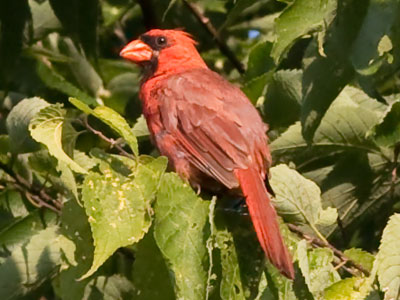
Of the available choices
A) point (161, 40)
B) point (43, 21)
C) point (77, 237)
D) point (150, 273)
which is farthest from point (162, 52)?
point (150, 273)

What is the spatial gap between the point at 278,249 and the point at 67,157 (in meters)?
0.60

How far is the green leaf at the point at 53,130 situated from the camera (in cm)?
279

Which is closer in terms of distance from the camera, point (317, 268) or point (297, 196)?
point (317, 268)

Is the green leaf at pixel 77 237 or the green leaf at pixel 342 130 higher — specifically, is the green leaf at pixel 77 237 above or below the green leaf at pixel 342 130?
below

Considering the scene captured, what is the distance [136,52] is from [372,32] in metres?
2.20

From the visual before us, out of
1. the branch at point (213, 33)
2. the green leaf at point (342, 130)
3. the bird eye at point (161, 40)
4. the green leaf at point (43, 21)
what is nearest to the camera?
the green leaf at point (342, 130)

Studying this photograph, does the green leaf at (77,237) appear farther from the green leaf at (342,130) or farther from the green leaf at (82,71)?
the green leaf at (82,71)

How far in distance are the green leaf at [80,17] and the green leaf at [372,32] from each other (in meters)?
1.34

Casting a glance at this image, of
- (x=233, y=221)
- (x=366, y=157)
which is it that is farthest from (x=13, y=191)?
(x=366, y=157)

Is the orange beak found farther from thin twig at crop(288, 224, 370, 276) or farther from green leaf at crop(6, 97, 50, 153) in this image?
thin twig at crop(288, 224, 370, 276)

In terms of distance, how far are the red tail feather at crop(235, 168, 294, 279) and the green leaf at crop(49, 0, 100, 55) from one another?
650 millimetres

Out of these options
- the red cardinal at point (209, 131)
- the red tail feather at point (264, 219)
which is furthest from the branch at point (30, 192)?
the red tail feather at point (264, 219)

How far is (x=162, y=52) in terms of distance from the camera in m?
4.66

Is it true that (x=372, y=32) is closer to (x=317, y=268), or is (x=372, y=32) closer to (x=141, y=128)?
(x=317, y=268)
